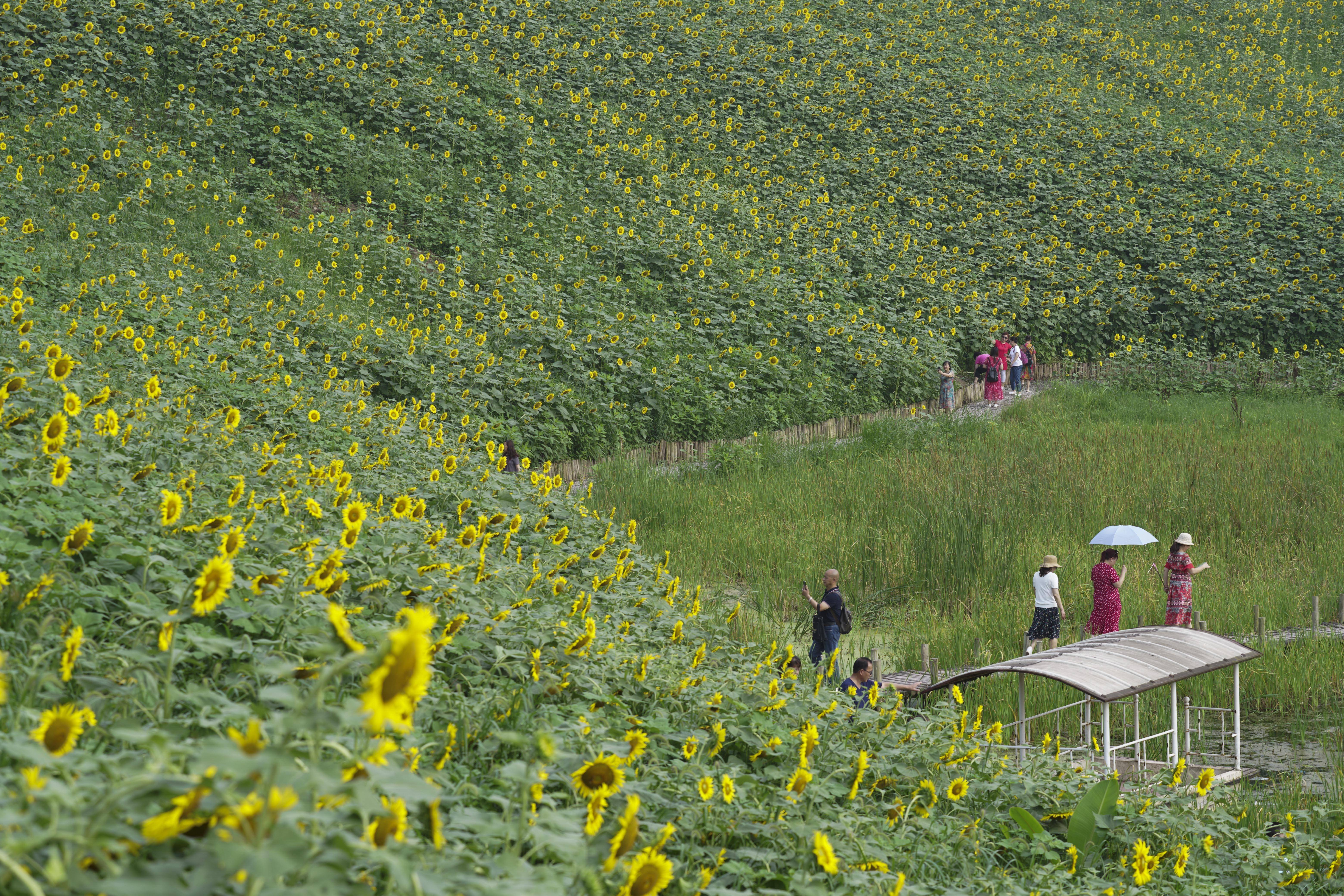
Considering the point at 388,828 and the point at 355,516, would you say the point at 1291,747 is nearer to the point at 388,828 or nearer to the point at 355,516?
the point at 355,516

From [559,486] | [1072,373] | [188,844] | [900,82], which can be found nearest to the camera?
[188,844]

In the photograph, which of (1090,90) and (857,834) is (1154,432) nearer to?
(857,834)

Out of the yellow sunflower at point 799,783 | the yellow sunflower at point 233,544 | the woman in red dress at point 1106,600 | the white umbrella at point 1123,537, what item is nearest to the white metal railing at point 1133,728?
the woman in red dress at point 1106,600

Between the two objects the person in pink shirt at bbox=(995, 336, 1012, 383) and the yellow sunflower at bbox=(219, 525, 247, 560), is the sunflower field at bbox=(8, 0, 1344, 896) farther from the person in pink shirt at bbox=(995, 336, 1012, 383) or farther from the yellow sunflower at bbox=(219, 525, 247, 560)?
the person in pink shirt at bbox=(995, 336, 1012, 383)

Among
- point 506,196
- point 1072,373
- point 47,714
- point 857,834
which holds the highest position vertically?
point 506,196

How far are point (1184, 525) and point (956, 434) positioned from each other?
4373mm

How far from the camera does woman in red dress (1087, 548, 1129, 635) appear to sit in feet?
30.0

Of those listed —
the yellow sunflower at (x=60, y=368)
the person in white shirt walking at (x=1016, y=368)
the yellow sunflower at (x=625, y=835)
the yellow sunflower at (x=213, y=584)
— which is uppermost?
the person in white shirt walking at (x=1016, y=368)

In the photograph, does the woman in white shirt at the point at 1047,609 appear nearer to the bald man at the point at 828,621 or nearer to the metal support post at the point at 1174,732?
the bald man at the point at 828,621

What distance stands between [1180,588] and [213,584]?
8.54 m

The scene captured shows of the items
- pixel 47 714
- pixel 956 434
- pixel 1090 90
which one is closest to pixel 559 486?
pixel 47 714

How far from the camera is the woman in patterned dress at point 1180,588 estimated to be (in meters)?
9.30

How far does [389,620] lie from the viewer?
385cm

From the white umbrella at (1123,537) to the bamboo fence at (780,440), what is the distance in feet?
17.4
